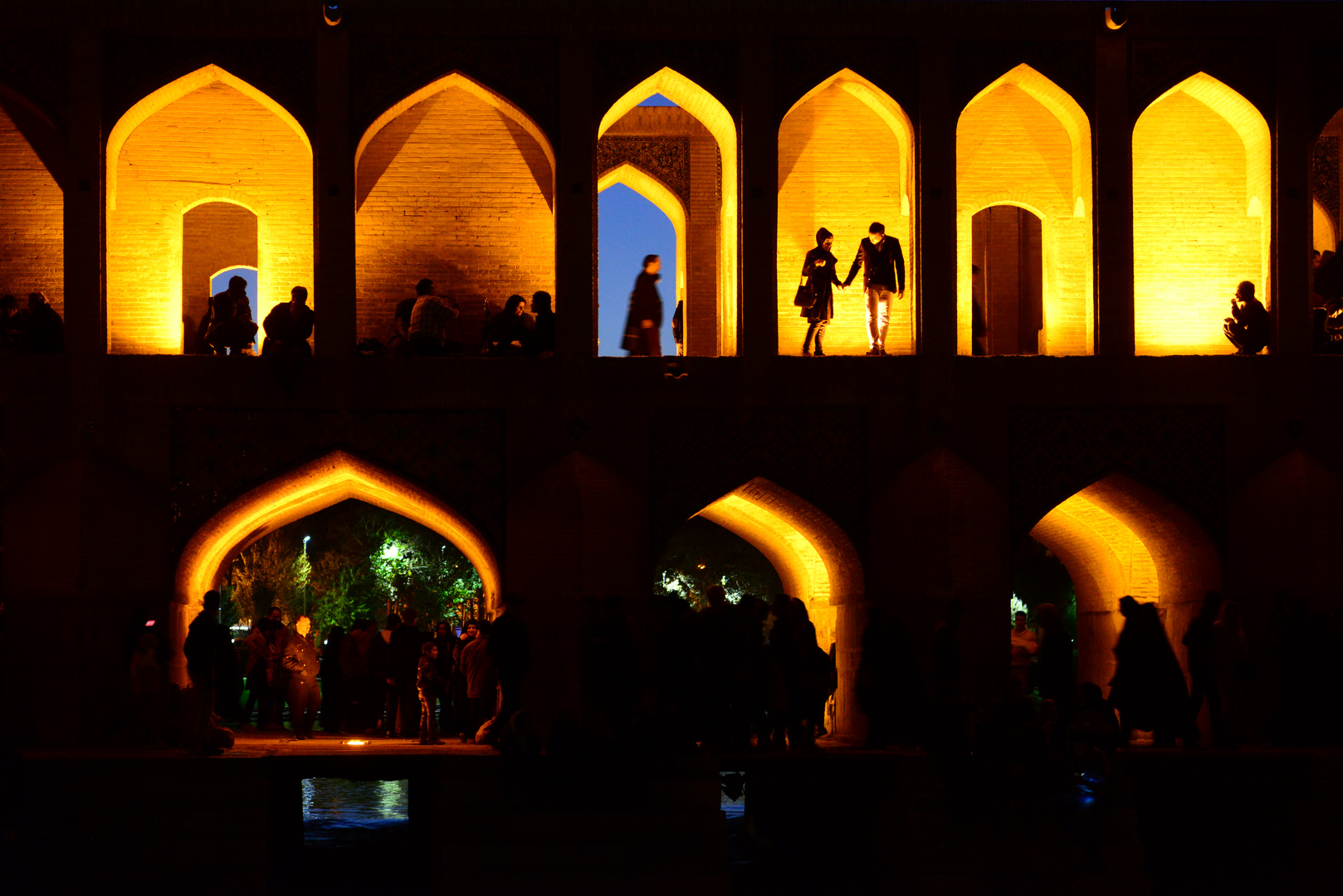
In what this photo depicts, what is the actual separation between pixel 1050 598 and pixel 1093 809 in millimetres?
16211

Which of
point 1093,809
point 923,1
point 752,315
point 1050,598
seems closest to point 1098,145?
point 923,1

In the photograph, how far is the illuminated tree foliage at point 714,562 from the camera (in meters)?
26.9

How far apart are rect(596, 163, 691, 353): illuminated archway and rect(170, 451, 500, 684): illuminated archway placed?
364 cm

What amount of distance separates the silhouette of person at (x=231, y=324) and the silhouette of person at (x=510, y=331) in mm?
2013

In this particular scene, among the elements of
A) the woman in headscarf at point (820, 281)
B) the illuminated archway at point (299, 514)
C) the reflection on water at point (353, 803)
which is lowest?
the reflection on water at point (353, 803)

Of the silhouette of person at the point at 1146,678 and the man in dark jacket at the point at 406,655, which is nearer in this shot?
the silhouette of person at the point at 1146,678

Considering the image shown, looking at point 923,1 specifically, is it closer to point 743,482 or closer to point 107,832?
point 743,482

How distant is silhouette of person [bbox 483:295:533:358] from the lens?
14250 mm

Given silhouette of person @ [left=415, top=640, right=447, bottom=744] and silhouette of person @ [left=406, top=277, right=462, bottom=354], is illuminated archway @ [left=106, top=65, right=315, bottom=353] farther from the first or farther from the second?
silhouette of person @ [left=415, top=640, right=447, bottom=744]

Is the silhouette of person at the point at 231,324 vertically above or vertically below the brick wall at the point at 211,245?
below

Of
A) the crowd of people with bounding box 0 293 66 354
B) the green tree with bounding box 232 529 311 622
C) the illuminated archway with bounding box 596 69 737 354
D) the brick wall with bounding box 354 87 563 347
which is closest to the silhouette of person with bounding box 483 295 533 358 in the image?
the brick wall with bounding box 354 87 563 347

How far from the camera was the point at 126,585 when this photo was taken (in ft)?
43.6

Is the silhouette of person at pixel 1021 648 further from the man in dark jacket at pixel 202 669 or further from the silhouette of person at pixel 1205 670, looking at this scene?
the man in dark jacket at pixel 202 669

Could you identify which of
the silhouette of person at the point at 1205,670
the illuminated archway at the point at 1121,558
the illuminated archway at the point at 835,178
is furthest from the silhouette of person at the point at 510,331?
the silhouette of person at the point at 1205,670
